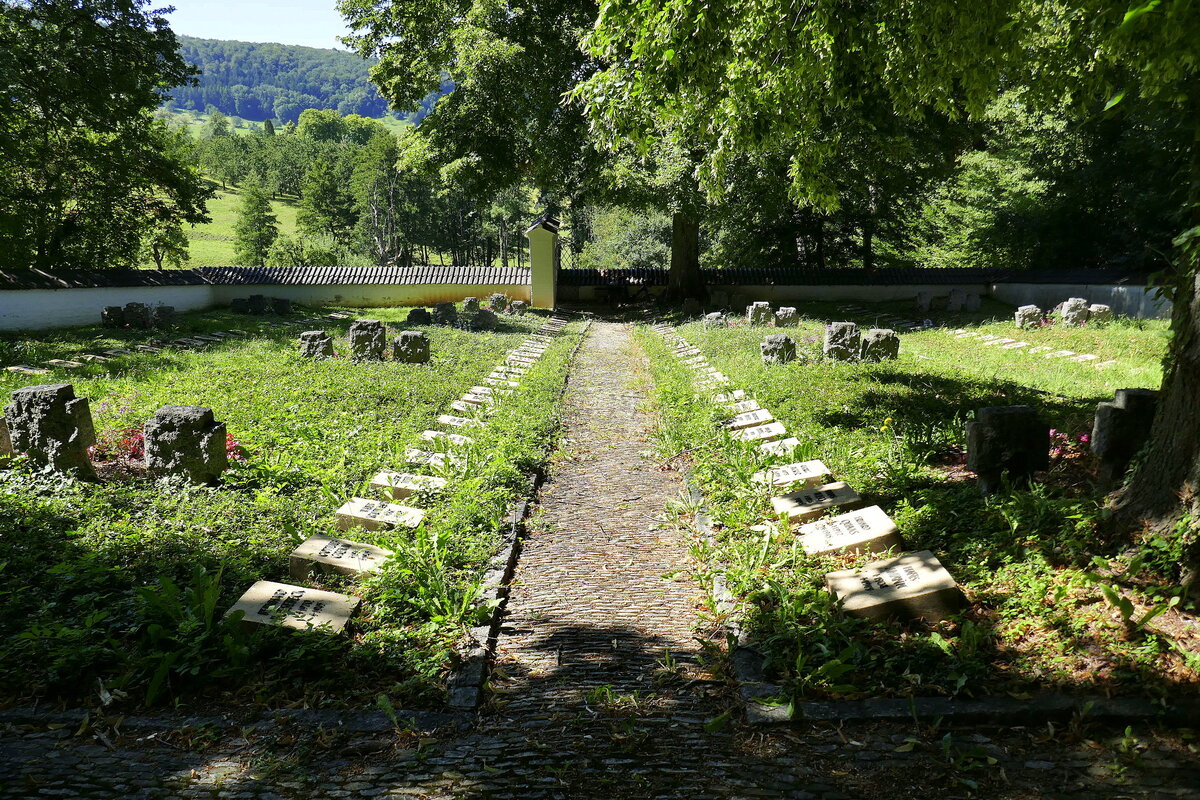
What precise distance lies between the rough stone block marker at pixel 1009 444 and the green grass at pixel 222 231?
42132 millimetres

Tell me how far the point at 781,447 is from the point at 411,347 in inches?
281

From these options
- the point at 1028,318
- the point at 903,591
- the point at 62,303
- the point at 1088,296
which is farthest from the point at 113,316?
the point at 1088,296

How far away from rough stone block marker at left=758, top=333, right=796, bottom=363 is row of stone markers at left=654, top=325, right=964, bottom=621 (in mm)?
4391

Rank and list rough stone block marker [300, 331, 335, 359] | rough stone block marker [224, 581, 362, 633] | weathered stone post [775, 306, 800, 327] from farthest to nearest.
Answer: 1. weathered stone post [775, 306, 800, 327]
2. rough stone block marker [300, 331, 335, 359]
3. rough stone block marker [224, 581, 362, 633]

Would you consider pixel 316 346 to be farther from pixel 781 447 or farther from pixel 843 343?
pixel 843 343

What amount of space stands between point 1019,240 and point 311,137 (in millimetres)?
83625

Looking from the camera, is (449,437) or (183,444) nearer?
(183,444)

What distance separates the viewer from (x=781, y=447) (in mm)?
6898

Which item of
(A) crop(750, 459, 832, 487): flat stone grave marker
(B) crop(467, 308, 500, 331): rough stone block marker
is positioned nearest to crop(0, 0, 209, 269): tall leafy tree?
(B) crop(467, 308, 500, 331): rough stone block marker

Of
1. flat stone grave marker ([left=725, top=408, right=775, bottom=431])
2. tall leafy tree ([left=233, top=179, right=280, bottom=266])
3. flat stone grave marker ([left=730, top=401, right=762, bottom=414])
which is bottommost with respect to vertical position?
flat stone grave marker ([left=725, top=408, right=775, bottom=431])

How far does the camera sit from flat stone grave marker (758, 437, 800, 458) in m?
6.73

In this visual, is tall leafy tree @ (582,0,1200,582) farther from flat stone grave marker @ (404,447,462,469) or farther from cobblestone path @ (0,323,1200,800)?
flat stone grave marker @ (404,447,462,469)

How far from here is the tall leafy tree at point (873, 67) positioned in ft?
13.9

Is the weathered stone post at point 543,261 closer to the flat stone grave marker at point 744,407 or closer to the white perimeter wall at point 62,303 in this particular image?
the white perimeter wall at point 62,303
